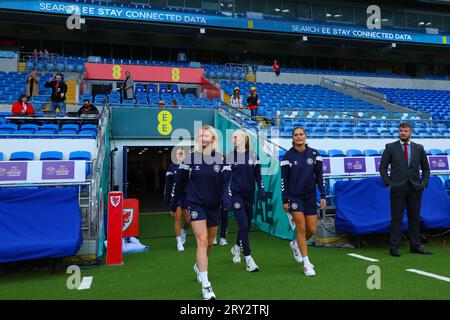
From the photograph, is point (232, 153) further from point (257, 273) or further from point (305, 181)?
point (257, 273)

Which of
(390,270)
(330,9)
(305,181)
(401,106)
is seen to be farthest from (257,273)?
(330,9)

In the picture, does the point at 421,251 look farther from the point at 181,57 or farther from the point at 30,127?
the point at 181,57

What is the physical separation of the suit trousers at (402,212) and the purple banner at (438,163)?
3.37 meters

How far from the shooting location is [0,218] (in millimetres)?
5016

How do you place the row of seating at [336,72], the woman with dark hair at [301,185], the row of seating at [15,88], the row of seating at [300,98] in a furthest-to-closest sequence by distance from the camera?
the row of seating at [336,72] < the row of seating at [300,98] < the row of seating at [15,88] < the woman with dark hair at [301,185]

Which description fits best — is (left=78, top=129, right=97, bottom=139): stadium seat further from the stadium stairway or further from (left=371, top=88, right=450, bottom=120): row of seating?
(left=371, top=88, right=450, bottom=120): row of seating

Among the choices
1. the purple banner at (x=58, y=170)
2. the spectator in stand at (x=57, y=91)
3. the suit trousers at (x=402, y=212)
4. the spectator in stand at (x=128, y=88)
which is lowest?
the suit trousers at (x=402, y=212)

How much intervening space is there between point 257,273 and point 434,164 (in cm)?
597

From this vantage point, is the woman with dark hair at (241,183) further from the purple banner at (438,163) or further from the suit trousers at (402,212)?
the purple banner at (438,163)

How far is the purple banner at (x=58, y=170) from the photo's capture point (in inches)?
267

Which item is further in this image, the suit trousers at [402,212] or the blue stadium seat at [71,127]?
the blue stadium seat at [71,127]

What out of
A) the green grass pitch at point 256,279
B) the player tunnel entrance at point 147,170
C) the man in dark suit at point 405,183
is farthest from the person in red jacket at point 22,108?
the player tunnel entrance at point 147,170

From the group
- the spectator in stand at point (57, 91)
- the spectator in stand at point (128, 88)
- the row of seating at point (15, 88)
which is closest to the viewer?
the spectator in stand at point (57, 91)

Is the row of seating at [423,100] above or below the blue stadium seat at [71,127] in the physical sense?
above
